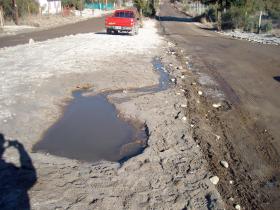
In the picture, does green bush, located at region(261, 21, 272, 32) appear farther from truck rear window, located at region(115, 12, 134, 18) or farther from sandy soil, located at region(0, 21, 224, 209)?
sandy soil, located at region(0, 21, 224, 209)

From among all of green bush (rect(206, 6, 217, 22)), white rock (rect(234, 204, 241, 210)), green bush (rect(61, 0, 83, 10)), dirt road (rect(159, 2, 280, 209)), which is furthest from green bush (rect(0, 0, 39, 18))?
white rock (rect(234, 204, 241, 210))

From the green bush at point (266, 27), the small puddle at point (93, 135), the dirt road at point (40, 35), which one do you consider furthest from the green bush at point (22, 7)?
the small puddle at point (93, 135)

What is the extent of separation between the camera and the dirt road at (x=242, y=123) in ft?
19.0

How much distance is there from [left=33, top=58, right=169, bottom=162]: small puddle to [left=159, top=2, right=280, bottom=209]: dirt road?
139 cm

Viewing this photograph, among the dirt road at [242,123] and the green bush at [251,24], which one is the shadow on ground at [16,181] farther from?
the green bush at [251,24]

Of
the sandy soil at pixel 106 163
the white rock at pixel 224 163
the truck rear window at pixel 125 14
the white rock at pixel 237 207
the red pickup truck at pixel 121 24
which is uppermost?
the truck rear window at pixel 125 14

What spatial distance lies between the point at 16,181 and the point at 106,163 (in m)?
1.54

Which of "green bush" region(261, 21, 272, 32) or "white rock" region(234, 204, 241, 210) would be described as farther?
"green bush" region(261, 21, 272, 32)

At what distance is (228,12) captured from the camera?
38719mm

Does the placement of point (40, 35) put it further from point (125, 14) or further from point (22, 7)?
point (22, 7)

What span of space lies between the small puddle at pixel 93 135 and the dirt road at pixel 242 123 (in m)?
1.39

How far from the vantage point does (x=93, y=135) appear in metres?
7.90

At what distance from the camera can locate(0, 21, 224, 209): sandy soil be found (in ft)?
17.3

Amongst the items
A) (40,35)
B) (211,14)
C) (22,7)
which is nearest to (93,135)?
(40,35)
